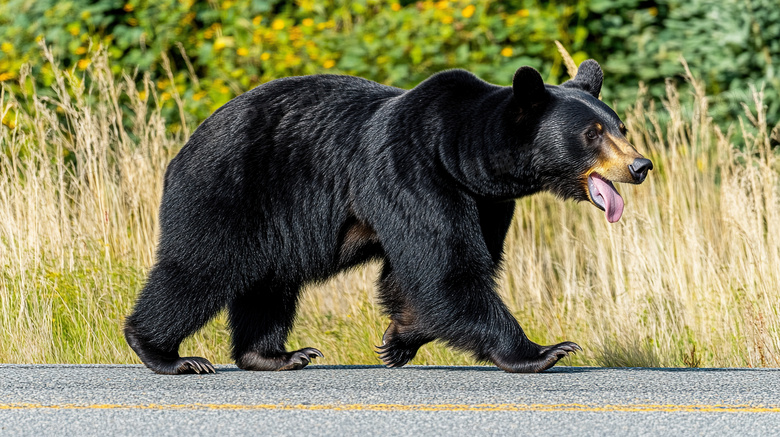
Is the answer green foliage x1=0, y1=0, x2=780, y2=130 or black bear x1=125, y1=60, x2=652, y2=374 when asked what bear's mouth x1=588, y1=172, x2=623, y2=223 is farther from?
green foliage x1=0, y1=0, x2=780, y2=130

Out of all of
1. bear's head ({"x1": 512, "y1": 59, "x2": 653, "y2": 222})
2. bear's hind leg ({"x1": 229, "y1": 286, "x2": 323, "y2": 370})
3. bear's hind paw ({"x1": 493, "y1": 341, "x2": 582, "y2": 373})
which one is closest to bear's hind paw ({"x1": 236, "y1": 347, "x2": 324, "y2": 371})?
bear's hind leg ({"x1": 229, "y1": 286, "x2": 323, "y2": 370})

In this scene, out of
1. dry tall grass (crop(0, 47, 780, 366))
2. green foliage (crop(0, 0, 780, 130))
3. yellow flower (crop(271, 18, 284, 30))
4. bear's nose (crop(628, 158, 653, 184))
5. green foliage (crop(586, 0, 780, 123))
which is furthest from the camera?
yellow flower (crop(271, 18, 284, 30))

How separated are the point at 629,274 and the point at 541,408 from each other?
291 centimetres

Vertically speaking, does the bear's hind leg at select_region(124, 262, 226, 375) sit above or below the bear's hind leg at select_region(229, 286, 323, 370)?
above

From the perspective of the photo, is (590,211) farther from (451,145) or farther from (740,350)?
(451,145)

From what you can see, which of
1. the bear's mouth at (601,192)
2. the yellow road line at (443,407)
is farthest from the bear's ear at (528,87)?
the yellow road line at (443,407)

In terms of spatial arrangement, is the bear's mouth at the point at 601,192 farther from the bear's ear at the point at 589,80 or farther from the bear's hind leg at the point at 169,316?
the bear's hind leg at the point at 169,316

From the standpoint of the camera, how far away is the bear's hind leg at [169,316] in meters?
5.47

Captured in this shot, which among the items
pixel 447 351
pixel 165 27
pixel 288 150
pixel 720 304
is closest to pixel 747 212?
pixel 720 304

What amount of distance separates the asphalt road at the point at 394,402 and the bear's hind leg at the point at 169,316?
122 millimetres

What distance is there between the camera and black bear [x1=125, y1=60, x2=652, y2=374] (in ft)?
17.0

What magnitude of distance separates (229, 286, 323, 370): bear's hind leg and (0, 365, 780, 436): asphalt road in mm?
203

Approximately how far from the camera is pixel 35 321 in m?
6.93

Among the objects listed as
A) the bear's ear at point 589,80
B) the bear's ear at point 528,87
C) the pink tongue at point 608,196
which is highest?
the bear's ear at point 528,87
